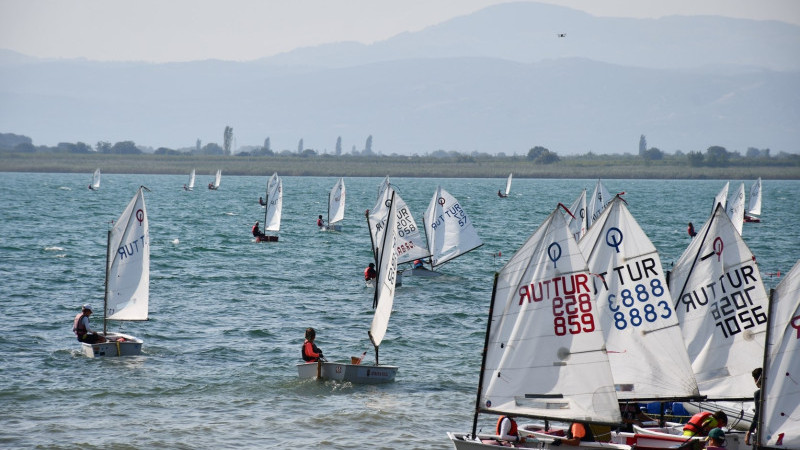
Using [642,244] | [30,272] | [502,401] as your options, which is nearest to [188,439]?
[502,401]

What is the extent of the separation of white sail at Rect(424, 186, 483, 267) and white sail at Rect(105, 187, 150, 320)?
18.1 m

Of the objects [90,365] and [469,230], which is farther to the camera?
[469,230]

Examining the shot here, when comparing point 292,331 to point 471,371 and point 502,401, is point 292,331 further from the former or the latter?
point 502,401

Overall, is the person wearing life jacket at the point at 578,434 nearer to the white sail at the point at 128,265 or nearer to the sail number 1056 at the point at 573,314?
the sail number 1056 at the point at 573,314

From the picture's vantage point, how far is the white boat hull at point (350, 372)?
26641 millimetres

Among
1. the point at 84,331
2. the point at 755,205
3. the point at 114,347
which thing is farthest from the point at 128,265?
the point at 755,205

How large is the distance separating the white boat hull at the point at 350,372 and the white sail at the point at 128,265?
832cm

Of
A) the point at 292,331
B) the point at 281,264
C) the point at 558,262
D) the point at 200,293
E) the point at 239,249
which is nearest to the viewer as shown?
the point at 558,262

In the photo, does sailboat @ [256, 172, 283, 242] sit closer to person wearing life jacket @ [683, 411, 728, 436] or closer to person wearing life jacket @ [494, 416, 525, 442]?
person wearing life jacket @ [494, 416, 525, 442]

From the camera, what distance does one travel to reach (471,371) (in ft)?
94.3

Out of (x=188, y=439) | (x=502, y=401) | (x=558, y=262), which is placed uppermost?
(x=558, y=262)

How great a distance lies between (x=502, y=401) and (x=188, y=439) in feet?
25.0

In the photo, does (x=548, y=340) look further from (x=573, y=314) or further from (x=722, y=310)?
(x=722, y=310)

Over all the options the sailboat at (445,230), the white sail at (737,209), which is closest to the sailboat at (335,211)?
the white sail at (737,209)
